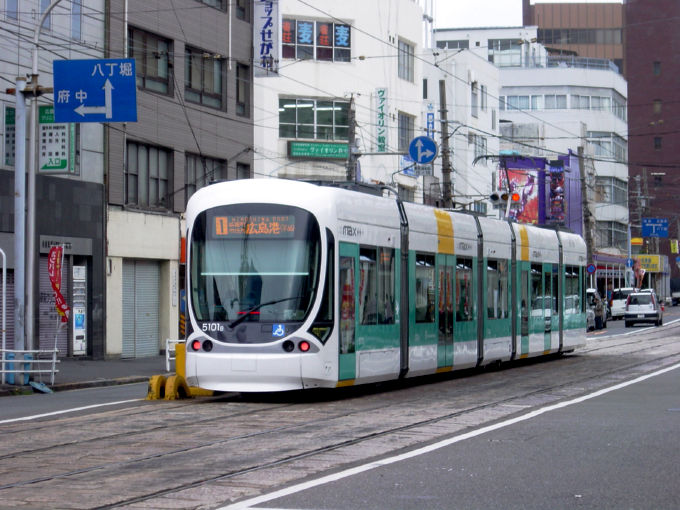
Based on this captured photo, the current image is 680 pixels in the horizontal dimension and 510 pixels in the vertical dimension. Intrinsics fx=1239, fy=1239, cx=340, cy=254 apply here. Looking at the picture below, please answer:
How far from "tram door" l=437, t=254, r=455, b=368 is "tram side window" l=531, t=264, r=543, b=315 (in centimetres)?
568

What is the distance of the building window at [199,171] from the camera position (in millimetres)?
37000

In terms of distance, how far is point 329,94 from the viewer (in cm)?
5106

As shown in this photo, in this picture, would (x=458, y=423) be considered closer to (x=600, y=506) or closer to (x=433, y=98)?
(x=600, y=506)

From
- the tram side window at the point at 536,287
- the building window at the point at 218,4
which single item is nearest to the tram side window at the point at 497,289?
the tram side window at the point at 536,287

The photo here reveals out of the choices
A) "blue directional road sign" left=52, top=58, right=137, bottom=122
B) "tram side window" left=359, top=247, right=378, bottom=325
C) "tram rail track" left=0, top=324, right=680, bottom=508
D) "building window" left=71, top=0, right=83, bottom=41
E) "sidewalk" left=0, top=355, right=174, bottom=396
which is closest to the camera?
"tram rail track" left=0, top=324, right=680, bottom=508

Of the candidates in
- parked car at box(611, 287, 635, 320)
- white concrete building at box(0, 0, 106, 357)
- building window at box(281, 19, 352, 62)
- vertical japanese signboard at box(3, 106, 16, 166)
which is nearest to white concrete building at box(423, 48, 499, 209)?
parked car at box(611, 287, 635, 320)

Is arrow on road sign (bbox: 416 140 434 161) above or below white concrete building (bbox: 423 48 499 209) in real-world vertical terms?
below

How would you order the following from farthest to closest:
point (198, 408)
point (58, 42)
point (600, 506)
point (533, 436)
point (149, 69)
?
point (149, 69) → point (58, 42) → point (198, 408) → point (533, 436) → point (600, 506)

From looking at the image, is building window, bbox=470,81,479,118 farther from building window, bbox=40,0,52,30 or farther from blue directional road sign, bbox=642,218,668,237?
building window, bbox=40,0,52,30

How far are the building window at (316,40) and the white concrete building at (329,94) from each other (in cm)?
4

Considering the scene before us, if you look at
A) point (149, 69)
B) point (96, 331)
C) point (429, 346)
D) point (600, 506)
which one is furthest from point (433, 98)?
point (600, 506)

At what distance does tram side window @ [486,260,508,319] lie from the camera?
81.2ft

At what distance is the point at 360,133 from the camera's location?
52188mm

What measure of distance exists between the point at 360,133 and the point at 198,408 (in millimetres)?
36149
